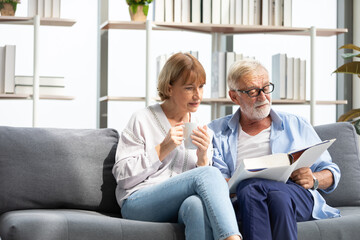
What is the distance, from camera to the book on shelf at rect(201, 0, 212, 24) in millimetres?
4043

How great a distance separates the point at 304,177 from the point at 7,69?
2195 millimetres

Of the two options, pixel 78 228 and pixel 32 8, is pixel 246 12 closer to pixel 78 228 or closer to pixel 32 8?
pixel 32 8

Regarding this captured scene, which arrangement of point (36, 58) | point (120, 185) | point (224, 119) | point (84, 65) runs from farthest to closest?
point (84, 65)
point (36, 58)
point (224, 119)
point (120, 185)

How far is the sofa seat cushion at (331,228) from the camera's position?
2363mm

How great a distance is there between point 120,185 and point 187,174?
1.18 feet

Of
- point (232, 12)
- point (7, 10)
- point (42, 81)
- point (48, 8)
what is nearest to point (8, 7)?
point (7, 10)

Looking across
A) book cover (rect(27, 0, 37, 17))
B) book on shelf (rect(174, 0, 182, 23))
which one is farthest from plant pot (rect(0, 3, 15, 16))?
book on shelf (rect(174, 0, 182, 23))

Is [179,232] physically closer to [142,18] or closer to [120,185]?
[120,185]

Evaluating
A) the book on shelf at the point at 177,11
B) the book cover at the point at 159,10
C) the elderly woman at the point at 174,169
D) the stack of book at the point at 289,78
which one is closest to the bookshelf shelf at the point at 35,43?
the book cover at the point at 159,10

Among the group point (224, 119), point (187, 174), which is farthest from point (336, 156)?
point (187, 174)

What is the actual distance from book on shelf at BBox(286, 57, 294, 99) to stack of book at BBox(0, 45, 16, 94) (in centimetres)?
189

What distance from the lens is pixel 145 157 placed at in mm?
2469

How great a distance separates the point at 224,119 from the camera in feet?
9.55

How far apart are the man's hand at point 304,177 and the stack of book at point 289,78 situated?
1688 mm
